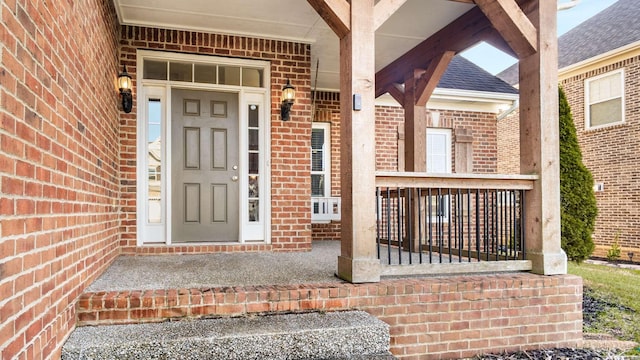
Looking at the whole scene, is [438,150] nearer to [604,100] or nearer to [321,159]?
[321,159]

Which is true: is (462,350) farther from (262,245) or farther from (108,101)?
(108,101)

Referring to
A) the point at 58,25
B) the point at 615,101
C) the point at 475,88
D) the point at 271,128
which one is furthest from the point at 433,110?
the point at 58,25

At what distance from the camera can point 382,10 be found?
3.40 metres

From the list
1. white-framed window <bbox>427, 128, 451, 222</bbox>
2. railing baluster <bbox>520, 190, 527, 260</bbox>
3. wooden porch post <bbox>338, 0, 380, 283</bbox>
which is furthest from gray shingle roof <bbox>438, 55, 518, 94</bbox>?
wooden porch post <bbox>338, 0, 380, 283</bbox>

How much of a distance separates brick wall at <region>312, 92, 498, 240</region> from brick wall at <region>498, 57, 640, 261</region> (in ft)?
12.8

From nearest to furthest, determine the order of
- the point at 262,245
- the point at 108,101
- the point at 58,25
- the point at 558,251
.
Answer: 1. the point at 58,25
2. the point at 558,251
3. the point at 108,101
4. the point at 262,245

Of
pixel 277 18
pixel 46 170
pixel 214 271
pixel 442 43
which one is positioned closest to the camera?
pixel 46 170

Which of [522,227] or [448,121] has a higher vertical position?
[448,121]

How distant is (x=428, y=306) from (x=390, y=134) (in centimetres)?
520

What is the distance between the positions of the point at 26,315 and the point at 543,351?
11.5 feet

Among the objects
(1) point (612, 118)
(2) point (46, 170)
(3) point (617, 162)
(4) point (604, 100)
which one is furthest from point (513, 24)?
(4) point (604, 100)

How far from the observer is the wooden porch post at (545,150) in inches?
146

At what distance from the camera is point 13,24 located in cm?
173

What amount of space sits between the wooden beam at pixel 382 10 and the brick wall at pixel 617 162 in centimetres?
928
